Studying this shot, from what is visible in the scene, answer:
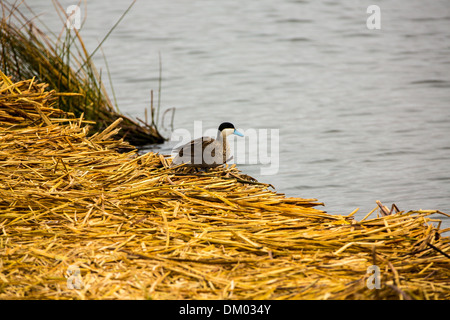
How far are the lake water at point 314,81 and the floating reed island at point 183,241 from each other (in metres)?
2.30

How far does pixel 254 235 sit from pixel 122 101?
21.2 feet

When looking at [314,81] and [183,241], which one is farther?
[314,81]

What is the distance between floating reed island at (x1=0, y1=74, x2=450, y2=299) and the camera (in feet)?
8.09

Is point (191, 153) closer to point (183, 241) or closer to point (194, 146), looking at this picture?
point (194, 146)

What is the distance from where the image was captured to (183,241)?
2859 millimetres

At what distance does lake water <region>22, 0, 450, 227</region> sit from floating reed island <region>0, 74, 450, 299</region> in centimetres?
230

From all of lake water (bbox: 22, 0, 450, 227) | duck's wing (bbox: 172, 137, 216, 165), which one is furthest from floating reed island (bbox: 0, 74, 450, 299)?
lake water (bbox: 22, 0, 450, 227)

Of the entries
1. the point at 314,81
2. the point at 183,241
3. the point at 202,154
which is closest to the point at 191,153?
the point at 202,154

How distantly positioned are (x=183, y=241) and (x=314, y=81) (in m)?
7.70

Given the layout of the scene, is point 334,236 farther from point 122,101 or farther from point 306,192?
point 122,101

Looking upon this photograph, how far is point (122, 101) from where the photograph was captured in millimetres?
8914

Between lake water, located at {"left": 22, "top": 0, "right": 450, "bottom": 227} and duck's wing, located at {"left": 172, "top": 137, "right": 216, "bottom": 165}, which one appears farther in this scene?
lake water, located at {"left": 22, "top": 0, "right": 450, "bottom": 227}

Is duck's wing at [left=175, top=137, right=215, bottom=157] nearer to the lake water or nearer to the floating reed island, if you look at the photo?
the floating reed island

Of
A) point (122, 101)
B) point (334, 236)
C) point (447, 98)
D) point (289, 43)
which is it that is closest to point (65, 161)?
point (334, 236)
